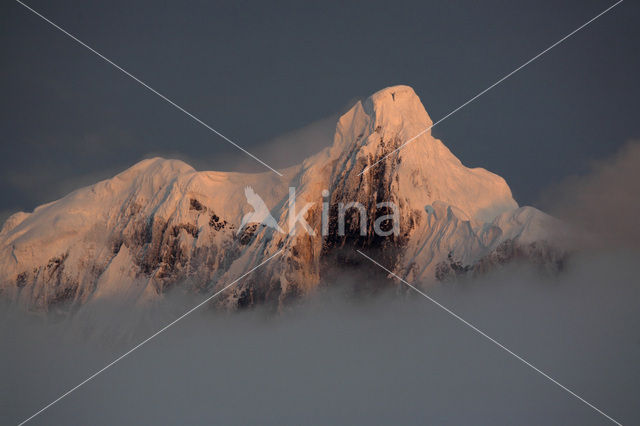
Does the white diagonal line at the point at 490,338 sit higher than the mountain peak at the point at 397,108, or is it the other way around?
the mountain peak at the point at 397,108

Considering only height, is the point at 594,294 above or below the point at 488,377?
above

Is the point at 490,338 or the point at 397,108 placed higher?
the point at 397,108

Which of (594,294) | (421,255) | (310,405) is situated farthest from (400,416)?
(594,294)

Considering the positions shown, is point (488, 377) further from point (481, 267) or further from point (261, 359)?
point (261, 359)

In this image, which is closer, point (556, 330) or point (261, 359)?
point (556, 330)

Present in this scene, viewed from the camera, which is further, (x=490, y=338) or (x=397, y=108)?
(x=397, y=108)

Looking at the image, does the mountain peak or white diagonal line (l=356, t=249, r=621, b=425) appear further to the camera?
the mountain peak

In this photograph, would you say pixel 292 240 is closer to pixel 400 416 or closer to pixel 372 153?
pixel 372 153

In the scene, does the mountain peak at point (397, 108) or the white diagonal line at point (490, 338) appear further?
the mountain peak at point (397, 108)

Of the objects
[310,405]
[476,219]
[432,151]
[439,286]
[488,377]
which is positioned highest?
[432,151]

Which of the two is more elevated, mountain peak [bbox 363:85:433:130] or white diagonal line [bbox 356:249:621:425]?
mountain peak [bbox 363:85:433:130]

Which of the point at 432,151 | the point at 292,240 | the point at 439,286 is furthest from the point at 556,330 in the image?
the point at 292,240
